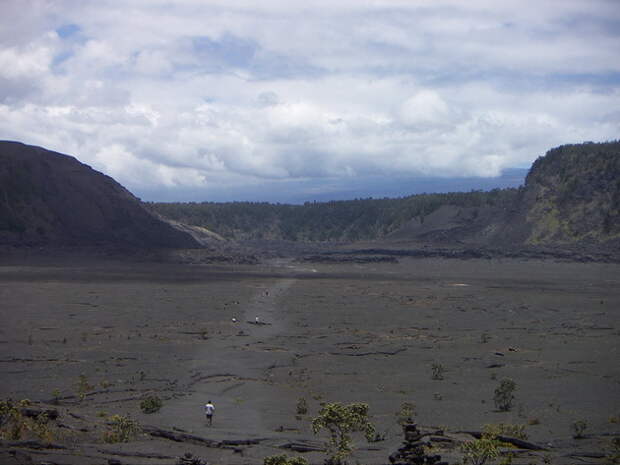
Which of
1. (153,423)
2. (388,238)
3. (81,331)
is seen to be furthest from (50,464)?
(388,238)

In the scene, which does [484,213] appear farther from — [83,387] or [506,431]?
[506,431]

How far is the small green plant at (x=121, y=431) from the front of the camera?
520 inches

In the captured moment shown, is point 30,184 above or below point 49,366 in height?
above

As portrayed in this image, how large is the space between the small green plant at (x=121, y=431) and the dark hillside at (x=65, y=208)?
5328cm

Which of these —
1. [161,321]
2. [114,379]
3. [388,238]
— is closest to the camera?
[114,379]

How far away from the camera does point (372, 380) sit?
20172mm

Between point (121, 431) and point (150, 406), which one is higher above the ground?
point (121, 431)

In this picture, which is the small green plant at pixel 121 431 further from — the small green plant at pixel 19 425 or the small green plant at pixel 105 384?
the small green plant at pixel 105 384

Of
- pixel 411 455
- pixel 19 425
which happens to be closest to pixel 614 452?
pixel 411 455

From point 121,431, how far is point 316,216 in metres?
Result: 113

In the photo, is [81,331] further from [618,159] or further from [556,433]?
[618,159]

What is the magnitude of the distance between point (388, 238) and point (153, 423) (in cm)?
8463

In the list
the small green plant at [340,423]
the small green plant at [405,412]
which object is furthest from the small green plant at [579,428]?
the small green plant at [340,423]

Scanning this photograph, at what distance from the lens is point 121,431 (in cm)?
1344
